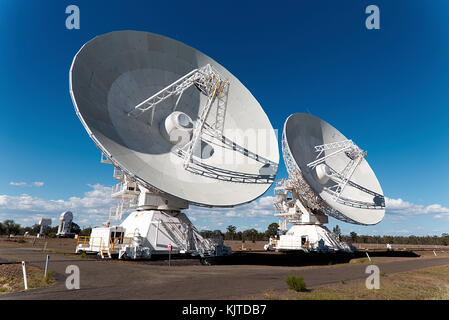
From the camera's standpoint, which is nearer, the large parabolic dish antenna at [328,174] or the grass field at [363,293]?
the grass field at [363,293]

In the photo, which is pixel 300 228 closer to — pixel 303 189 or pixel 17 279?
pixel 303 189

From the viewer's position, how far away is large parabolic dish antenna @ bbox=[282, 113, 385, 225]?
3136 centimetres

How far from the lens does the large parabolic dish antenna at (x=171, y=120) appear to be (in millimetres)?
17656

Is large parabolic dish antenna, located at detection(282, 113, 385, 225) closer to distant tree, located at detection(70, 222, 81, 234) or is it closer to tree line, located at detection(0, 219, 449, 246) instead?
tree line, located at detection(0, 219, 449, 246)

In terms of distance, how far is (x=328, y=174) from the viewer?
33.4m

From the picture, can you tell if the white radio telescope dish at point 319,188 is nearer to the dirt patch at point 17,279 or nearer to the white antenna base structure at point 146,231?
the white antenna base structure at point 146,231

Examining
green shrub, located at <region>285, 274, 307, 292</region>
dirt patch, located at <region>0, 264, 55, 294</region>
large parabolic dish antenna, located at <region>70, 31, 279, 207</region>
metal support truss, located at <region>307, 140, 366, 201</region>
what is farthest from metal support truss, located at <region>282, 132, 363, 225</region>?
dirt patch, located at <region>0, 264, 55, 294</region>

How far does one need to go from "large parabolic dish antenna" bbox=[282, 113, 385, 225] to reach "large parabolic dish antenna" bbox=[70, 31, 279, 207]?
787 centimetres

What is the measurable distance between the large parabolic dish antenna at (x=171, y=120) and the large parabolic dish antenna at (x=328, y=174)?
7867 mm

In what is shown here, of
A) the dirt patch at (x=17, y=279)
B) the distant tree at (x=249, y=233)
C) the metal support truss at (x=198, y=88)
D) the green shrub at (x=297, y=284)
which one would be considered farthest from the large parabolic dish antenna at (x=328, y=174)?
the distant tree at (x=249, y=233)

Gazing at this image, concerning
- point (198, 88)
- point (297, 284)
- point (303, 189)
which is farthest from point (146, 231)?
point (303, 189)

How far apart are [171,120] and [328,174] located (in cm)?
2028
